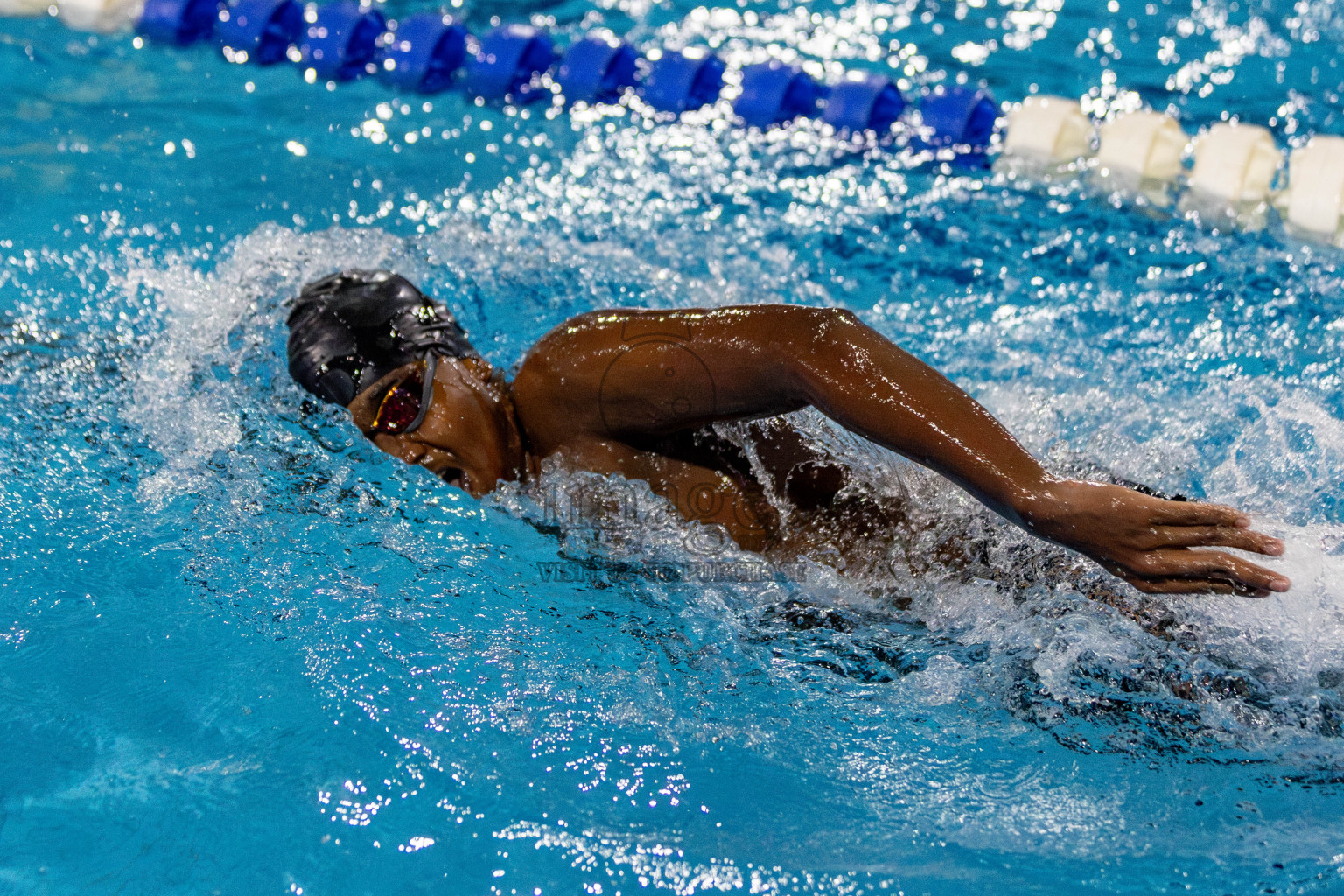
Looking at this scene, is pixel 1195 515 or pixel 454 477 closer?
pixel 1195 515

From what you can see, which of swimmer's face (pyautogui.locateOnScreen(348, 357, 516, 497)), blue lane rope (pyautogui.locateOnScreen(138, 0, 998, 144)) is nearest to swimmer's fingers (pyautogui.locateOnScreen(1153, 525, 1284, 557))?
swimmer's face (pyautogui.locateOnScreen(348, 357, 516, 497))

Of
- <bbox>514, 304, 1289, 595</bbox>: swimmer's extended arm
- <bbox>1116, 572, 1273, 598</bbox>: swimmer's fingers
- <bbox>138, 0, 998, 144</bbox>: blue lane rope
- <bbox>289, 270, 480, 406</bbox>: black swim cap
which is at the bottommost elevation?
<bbox>1116, 572, 1273, 598</bbox>: swimmer's fingers

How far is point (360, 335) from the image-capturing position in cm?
249

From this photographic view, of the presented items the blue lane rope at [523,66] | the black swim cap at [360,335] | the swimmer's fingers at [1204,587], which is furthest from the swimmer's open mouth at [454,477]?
the blue lane rope at [523,66]

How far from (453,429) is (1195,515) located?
1.38 m

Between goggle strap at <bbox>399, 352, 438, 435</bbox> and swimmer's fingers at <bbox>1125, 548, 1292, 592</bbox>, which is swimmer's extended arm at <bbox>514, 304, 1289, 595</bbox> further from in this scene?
goggle strap at <bbox>399, 352, 438, 435</bbox>

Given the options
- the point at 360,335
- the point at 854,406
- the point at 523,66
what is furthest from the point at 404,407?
the point at 523,66

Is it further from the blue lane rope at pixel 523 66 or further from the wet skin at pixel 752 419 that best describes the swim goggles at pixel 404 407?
the blue lane rope at pixel 523 66

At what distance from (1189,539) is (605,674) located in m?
1.16

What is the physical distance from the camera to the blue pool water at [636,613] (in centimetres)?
203

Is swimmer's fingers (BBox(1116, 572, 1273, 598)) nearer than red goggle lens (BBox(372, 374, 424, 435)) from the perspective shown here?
Yes

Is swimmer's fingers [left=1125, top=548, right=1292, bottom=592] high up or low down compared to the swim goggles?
down

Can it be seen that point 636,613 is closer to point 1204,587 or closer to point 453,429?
point 453,429

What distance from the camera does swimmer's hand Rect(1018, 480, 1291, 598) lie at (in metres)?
1.63
